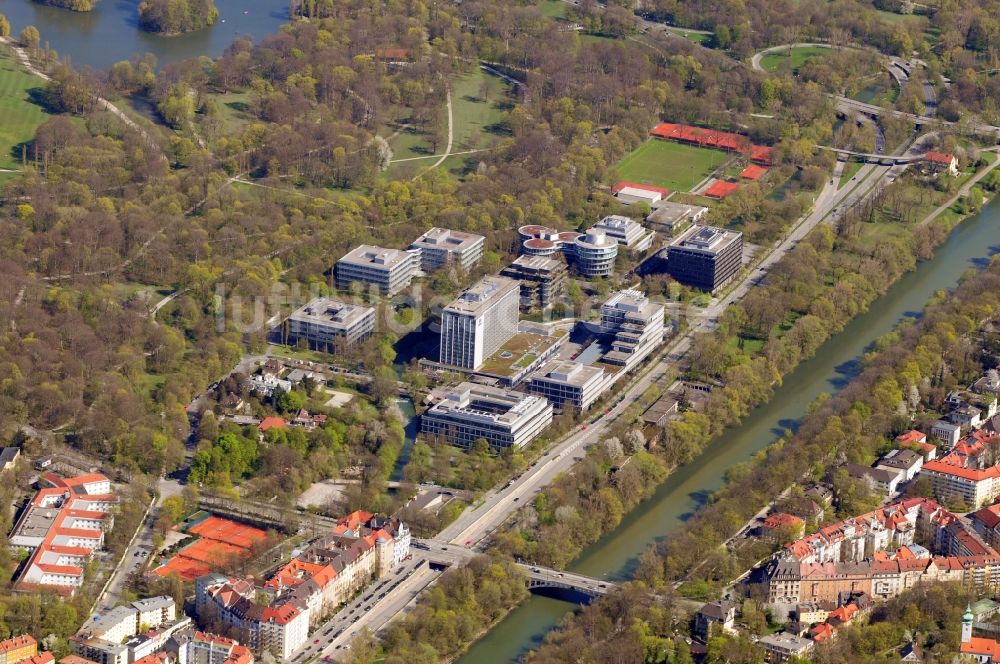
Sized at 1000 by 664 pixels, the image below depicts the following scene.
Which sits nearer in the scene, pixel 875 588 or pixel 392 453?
pixel 875 588

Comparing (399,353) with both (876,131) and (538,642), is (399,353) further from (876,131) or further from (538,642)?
(876,131)

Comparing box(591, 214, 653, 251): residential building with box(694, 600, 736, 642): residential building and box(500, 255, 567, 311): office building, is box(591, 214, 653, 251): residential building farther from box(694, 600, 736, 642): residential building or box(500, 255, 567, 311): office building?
box(694, 600, 736, 642): residential building

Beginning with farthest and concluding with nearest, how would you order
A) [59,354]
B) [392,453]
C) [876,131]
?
[876,131] → [59,354] → [392,453]

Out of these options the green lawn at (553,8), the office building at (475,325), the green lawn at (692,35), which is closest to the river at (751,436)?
the office building at (475,325)

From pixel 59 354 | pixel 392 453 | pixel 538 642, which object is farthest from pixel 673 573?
pixel 59 354

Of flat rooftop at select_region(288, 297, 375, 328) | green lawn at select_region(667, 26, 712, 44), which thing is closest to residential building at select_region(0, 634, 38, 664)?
flat rooftop at select_region(288, 297, 375, 328)
